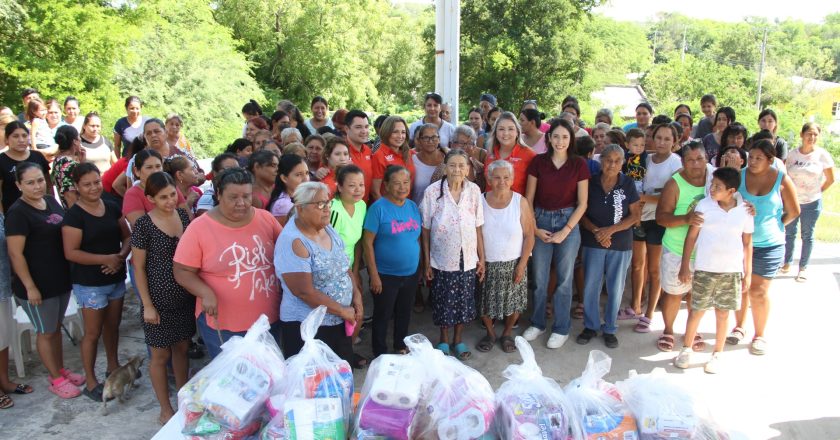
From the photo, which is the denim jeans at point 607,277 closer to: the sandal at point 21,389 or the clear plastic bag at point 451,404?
the clear plastic bag at point 451,404

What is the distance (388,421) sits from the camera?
1830 millimetres

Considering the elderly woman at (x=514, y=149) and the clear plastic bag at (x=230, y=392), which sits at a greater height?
the elderly woman at (x=514, y=149)

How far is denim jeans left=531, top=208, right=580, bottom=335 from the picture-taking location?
14.5 ft

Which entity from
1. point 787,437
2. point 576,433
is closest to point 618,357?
point 787,437

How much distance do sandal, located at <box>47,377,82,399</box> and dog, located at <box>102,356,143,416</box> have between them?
1.20 feet

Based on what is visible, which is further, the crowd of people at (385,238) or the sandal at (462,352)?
the sandal at (462,352)

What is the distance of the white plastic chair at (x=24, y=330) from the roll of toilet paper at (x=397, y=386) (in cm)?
309

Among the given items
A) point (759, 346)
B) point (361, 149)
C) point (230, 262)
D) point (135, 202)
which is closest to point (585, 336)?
point (759, 346)

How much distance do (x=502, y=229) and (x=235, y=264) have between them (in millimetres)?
2095

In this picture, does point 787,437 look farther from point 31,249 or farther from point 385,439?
point 31,249

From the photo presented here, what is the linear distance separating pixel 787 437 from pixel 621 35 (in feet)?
173

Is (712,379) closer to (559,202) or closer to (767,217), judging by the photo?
(767,217)

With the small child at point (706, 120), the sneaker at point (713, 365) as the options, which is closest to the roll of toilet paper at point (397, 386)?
the sneaker at point (713, 365)

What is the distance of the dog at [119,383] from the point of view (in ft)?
11.6
